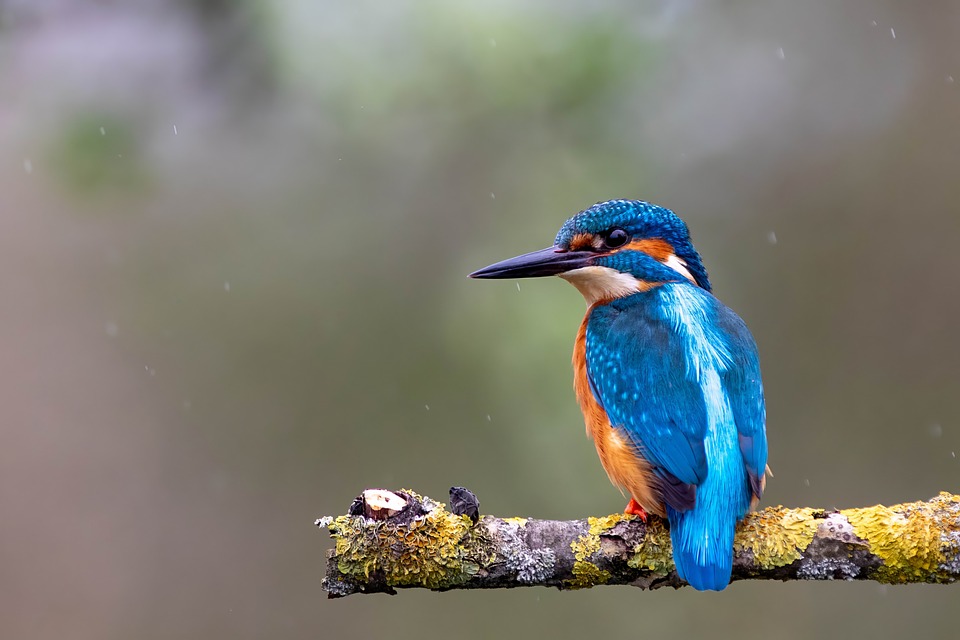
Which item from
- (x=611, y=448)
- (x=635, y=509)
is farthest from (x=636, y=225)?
(x=635, y=509)

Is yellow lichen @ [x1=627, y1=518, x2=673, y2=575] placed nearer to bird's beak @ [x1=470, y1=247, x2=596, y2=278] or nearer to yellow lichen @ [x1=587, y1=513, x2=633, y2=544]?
yellow lichen @ [x1=587, y1=513, x2=633, y2=544]

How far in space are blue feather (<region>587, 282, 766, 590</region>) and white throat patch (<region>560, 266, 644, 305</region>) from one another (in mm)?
63

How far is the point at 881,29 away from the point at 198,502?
3652 mm

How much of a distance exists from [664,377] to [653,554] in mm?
487

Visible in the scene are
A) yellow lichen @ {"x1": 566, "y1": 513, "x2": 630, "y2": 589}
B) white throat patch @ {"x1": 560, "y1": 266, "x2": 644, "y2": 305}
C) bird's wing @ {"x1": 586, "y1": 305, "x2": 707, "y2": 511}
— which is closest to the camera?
yellow lichen @ {"x1": 566, "y1": 513, "x2": 630, "y2": 589}

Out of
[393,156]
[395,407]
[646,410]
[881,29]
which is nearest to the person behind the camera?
[646,410]

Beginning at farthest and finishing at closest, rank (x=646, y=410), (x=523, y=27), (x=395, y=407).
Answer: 1. (x=395, y=407)
2. (x=523, y=27)
3. (x=646, y=410)

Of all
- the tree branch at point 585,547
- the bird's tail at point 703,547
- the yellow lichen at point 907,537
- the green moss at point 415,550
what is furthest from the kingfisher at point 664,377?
the green moss at point 415,550

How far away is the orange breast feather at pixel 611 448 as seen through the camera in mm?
2625

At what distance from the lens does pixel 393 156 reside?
3998 millimetres

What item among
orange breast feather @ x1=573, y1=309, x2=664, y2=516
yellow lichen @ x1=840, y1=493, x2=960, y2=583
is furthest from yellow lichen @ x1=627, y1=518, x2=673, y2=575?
yellow lichen @ x1=840, y1=493, x2=960, y2=583

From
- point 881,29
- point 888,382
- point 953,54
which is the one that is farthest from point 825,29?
point 888,382

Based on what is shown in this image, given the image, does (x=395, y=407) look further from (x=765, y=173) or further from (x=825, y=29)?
(x=825, y=29)

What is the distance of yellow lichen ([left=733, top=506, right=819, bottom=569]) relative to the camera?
7.89ft
